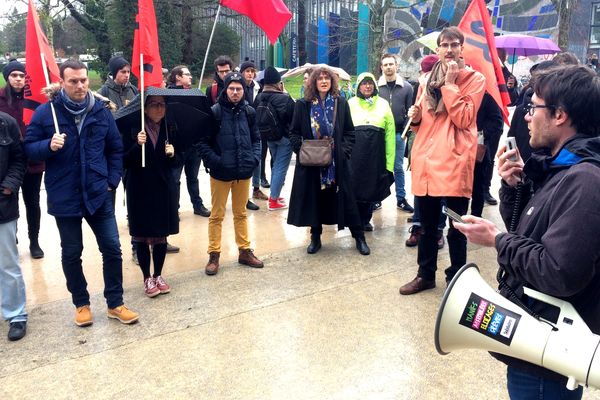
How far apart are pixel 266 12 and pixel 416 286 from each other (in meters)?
3.07

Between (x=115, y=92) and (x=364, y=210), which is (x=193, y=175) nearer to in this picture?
(x=115, y=92)

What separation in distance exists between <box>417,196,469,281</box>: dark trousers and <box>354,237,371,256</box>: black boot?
0.99 metres

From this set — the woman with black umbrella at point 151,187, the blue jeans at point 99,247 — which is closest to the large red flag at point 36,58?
the woman with black umbrella at point 151,187

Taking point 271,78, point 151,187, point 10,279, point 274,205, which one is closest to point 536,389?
point 151,187

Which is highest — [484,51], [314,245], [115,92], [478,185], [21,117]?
[484,51]

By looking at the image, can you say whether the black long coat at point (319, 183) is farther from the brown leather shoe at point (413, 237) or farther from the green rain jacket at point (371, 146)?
the brown leather shoe at point (413, 237)

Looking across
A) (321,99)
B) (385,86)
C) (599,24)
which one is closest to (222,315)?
(321,99)

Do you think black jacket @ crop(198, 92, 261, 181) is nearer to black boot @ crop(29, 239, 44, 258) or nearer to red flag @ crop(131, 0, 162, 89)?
red flag @ crop(131, 0, 162, 89)

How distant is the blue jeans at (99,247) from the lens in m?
3.96

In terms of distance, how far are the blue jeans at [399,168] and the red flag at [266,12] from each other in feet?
7.58

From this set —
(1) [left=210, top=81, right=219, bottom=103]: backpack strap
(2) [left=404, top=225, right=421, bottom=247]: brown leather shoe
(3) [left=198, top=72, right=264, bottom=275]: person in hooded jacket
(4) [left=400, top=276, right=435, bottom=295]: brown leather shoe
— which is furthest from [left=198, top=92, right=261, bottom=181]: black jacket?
(2) [left=404, top=225, right=421, bottom=247]: brown leather shoe

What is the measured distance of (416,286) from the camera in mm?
4531

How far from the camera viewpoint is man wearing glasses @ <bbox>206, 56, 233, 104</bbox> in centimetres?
636

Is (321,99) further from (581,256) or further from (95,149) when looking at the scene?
(581,256)
